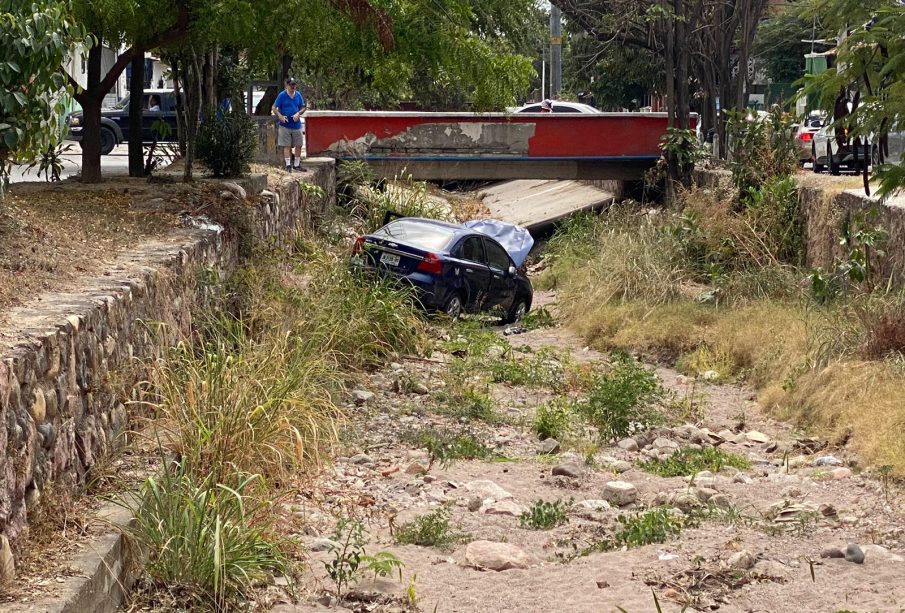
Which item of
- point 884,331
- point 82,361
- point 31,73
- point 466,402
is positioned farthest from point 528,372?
point 82,361

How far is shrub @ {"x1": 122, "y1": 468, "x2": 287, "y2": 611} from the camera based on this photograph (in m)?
6.29

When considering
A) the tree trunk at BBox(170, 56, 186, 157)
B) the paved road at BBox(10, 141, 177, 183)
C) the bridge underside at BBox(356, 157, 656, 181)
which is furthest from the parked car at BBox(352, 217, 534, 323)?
the bridge underside at BBox(356, 157, 656, 181)

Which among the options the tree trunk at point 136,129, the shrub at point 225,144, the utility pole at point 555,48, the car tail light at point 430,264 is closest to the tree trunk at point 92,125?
the tree trunk at point 136,129

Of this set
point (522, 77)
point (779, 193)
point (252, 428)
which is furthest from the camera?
point (779, 193)

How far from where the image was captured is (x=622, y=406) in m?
12.0

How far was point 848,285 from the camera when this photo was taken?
611 inches

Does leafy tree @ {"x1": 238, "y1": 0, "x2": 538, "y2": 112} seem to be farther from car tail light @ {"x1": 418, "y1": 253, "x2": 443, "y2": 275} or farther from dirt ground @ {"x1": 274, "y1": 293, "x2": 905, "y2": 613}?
dirt ground @ {"x1": 274, "y1": 293, "x2": 905, "y2": 613}

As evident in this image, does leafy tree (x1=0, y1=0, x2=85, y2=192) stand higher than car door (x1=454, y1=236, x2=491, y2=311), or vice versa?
leafy tree (x1=0, y1=0, x2=85, y2=192)

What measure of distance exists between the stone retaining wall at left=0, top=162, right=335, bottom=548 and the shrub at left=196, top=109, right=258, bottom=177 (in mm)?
5781

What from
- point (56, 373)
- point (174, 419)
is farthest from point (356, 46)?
point (56, 373)

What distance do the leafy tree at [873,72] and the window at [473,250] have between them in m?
8.29

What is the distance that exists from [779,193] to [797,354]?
6042 mm

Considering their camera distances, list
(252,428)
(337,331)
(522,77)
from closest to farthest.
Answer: (252,428) → (337,331) → (522,77)

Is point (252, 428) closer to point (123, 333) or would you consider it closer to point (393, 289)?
point (123, 333)
